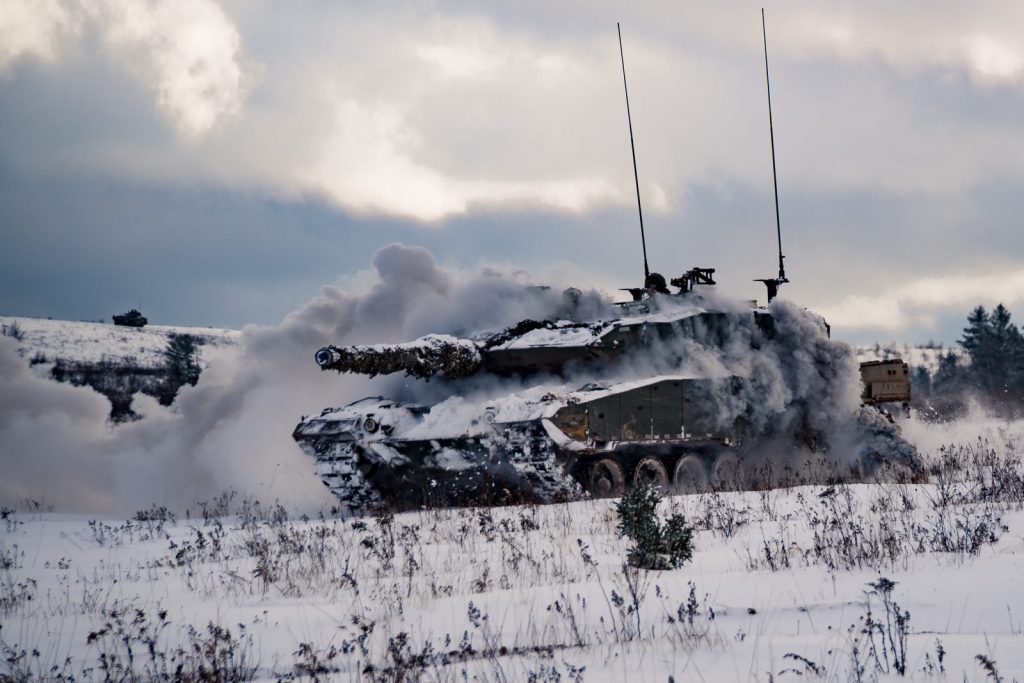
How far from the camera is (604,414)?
13.8 m

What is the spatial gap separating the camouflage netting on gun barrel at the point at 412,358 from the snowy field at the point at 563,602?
8.71 feet

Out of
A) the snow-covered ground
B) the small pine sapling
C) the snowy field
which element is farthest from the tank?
the snow-covered ground

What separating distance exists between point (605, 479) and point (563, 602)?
7.71m

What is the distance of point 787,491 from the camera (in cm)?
1188

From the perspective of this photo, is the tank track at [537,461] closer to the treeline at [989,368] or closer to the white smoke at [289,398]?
the white smoke at [289,398]

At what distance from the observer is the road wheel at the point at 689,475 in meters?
15.5

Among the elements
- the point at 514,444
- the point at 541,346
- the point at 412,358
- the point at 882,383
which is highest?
the point at 541,346

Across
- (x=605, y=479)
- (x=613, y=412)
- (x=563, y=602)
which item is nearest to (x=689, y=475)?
(x=605, y=479)

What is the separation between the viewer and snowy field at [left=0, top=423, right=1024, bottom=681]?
197 inches

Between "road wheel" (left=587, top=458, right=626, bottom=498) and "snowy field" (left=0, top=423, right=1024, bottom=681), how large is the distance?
2870mm

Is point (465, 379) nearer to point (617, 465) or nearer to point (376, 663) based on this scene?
point (617, 465)

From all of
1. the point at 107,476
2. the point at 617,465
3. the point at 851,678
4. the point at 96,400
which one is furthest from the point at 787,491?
the point at 96,400

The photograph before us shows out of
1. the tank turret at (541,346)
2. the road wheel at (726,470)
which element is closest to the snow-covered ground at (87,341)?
the tank turret at (541,346)

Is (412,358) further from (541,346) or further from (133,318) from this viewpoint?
(133,318)
